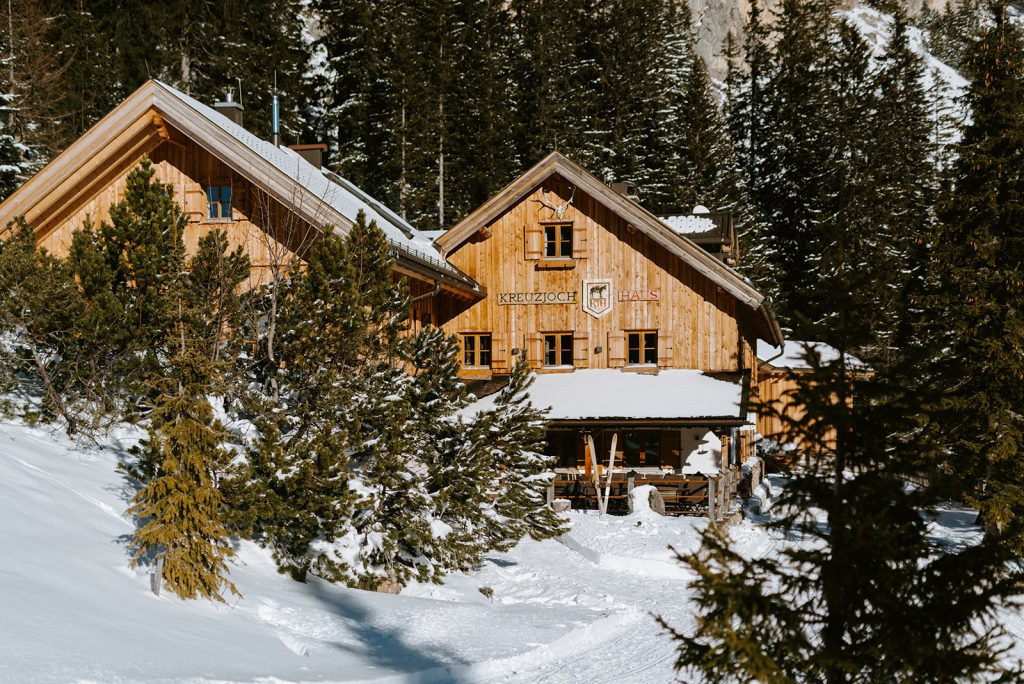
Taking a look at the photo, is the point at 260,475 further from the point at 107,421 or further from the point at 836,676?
the point at 836,676

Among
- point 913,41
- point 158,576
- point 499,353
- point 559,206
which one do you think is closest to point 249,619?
point 158,576

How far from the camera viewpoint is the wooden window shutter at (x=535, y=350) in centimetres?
2759

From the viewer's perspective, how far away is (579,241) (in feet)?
89.7

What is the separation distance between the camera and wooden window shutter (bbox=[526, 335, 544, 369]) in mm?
27594

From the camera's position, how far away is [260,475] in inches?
474

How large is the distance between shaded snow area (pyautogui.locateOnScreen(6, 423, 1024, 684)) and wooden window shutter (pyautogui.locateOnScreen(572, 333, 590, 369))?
12298mm

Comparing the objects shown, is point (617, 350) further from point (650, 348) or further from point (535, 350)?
point (535, 350)

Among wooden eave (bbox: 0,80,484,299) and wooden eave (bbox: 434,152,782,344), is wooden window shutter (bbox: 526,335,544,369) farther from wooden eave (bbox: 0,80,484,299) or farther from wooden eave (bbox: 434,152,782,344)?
wooden eave (bbox: 0,80,484,299)

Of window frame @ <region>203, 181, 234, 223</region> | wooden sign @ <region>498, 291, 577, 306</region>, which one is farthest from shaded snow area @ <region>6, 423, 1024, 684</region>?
wooden sign @ <region>498, 291, 577, 306</region>

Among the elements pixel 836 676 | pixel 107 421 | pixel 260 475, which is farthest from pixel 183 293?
pixel 836 676

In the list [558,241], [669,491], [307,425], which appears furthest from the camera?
[558,241]

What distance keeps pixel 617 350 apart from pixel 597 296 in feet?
5.84

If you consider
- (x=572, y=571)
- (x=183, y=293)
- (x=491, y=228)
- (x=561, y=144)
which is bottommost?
(x=572, y=571)

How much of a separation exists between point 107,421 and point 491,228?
16083 millimetres
